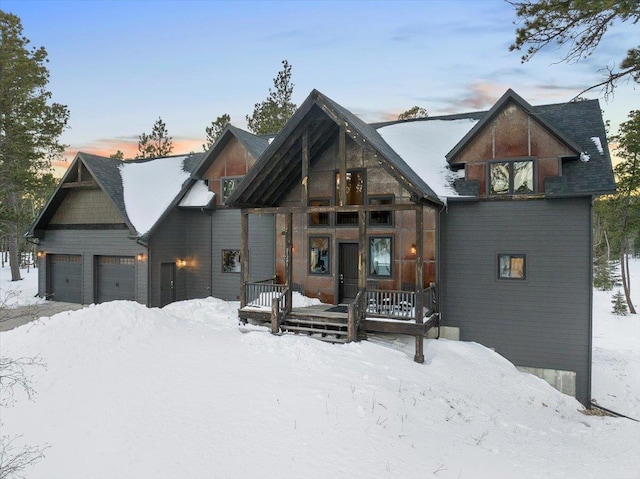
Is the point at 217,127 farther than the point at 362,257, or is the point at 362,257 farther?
the point at 217,127

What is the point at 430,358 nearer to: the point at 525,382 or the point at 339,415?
the point at 525,382

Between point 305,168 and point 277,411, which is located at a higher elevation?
point 305,168

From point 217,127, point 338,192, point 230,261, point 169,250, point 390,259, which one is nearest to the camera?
point 390,259

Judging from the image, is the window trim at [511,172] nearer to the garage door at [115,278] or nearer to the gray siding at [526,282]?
the gray siding at [526,282]

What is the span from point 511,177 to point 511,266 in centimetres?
293

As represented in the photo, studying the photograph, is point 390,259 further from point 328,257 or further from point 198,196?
point 198,196

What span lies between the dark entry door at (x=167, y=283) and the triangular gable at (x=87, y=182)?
2.39 meters

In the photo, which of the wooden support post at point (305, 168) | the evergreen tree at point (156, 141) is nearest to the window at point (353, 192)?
the wooden support post at point (305, 168)

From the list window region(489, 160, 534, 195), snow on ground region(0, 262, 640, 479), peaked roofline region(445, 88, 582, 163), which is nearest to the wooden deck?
snow on ground region(0, 262, 640, 479)

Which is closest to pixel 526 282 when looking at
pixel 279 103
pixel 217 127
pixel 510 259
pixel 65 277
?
pixel 510 259

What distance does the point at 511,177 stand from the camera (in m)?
12.9

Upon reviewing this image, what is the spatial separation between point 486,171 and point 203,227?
1289cm

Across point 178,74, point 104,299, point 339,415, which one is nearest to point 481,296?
point 339,415

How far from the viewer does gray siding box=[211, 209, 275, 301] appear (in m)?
17.5
